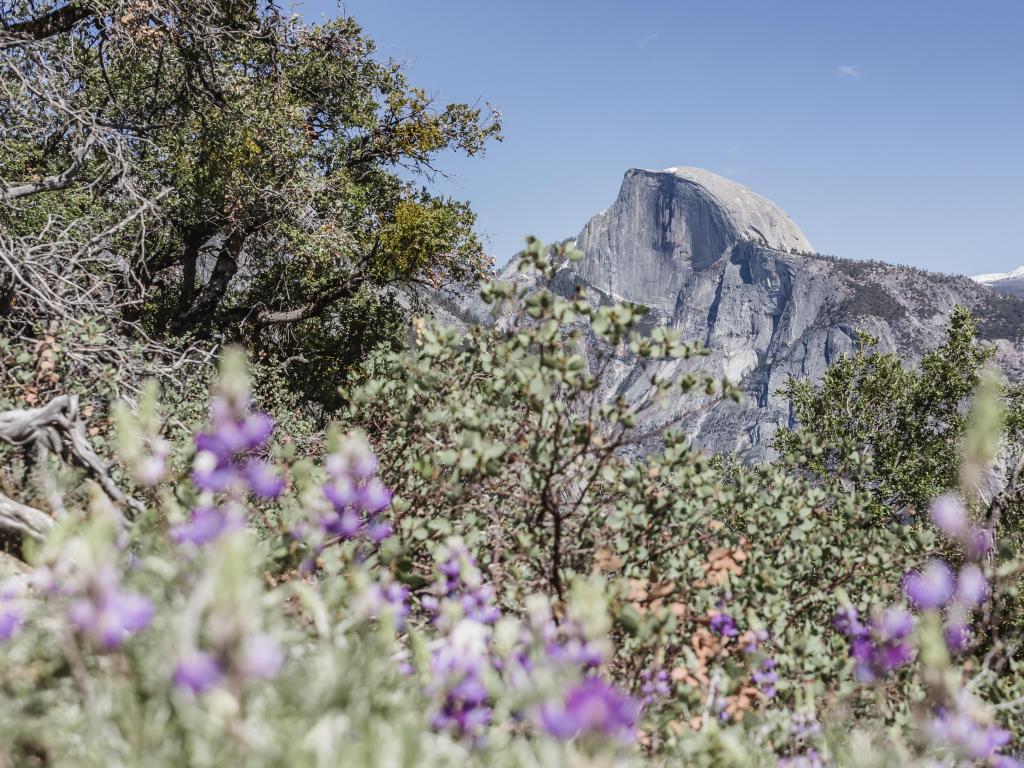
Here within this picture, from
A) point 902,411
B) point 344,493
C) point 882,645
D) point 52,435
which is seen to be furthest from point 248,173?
point 902,411

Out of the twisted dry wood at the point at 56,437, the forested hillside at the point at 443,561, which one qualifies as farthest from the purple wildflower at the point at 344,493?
the twisted dry wood at the point at 56,437

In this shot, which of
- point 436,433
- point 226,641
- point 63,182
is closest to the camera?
point 226,641

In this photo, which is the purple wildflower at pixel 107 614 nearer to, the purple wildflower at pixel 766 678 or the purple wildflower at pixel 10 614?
the purple wildflower at pixel 10 614

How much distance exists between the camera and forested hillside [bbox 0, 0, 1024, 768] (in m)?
1.47

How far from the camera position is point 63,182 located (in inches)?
269

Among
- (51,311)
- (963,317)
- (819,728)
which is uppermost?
(963,317)

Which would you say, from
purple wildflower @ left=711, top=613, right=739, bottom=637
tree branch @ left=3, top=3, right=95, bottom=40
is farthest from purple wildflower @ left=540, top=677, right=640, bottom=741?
tree branch @ left=3, top=3, right=95, bottom=40

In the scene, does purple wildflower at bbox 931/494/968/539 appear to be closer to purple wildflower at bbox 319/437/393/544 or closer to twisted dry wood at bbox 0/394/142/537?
purple wildflower at bbox 319/437/393/544

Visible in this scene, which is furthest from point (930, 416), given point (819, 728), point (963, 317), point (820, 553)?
point (819, 728)

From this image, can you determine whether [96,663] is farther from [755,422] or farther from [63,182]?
[755,422]

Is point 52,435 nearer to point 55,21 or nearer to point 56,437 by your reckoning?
point 56,437

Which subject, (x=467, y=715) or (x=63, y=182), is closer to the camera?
(x=467, y=715)

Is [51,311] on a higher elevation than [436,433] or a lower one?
higher

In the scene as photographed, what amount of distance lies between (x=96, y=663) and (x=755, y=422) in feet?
694
